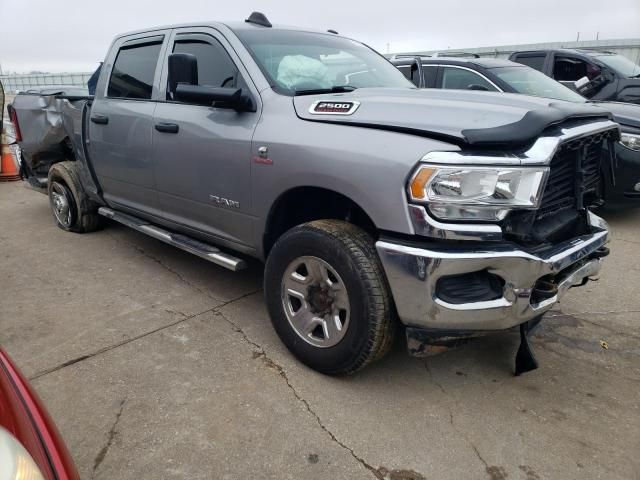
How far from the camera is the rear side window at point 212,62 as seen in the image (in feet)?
10.3

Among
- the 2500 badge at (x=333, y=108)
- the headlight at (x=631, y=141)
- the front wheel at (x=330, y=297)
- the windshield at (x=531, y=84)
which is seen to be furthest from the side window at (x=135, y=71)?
the headlight at (x=631, y=141)

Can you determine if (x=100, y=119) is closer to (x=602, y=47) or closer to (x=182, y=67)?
(x=182, y=67)

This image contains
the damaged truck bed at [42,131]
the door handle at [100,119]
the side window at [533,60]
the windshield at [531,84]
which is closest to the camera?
the door handle at [100,119]

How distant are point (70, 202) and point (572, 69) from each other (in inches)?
296

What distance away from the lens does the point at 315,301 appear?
2666mm

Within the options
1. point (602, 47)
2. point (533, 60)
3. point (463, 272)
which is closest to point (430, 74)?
point (533, 60)

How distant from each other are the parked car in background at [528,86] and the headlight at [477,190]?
3317 mm

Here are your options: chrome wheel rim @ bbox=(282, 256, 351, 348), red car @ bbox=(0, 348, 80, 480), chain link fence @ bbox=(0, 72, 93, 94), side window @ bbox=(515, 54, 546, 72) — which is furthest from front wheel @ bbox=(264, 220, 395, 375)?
chain link fence @ bbox=(0, 72, 93, 94)

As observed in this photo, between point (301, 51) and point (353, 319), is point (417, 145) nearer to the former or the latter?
point (353, 319)

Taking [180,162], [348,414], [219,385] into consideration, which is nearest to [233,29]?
[180,162]

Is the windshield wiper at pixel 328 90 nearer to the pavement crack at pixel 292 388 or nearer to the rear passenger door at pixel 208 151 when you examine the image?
the rear passenger door at pixel 208 151

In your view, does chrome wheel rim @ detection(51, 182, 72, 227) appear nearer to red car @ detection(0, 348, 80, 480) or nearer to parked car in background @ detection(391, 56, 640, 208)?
parked car in background @ detection(391, 56, 640, 208)

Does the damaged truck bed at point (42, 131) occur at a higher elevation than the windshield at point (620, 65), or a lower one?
lower

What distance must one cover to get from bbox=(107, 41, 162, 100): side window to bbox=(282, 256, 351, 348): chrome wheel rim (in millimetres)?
2056
